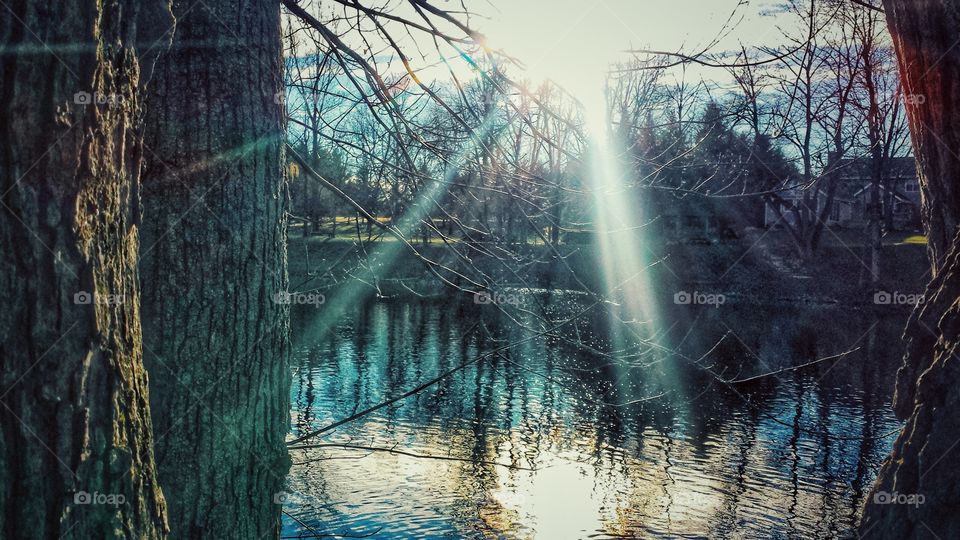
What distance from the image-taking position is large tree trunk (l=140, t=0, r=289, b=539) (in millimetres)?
2988

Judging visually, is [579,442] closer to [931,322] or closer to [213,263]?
[213,263]

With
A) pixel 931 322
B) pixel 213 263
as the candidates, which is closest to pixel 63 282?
pixel 213 263

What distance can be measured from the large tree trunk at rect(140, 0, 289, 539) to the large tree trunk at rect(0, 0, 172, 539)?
1.13 meters

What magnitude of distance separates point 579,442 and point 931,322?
10957 millimetres

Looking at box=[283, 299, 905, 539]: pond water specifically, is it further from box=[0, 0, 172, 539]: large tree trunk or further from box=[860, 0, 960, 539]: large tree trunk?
box=[0, 0, 172, 539]: large tree trunk

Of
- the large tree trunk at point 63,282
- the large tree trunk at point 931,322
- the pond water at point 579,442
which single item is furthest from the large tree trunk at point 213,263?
the pond water at point 579,442

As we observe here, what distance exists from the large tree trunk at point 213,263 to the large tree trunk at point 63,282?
113 cm

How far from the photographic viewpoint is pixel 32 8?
168 centimetres

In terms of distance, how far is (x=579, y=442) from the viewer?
12.8 meters

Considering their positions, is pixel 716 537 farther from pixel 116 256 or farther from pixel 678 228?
pixel 678 228

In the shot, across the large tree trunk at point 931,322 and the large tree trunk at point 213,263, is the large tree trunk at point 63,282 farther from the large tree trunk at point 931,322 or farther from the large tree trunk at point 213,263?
the large tree trunk at point 931,322

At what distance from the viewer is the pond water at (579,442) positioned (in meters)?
10.0

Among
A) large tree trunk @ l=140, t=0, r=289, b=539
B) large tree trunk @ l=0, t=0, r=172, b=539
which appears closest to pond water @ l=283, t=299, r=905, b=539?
large tree trunk @ l=140, t=0, r=289, b=539

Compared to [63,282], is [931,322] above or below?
below
